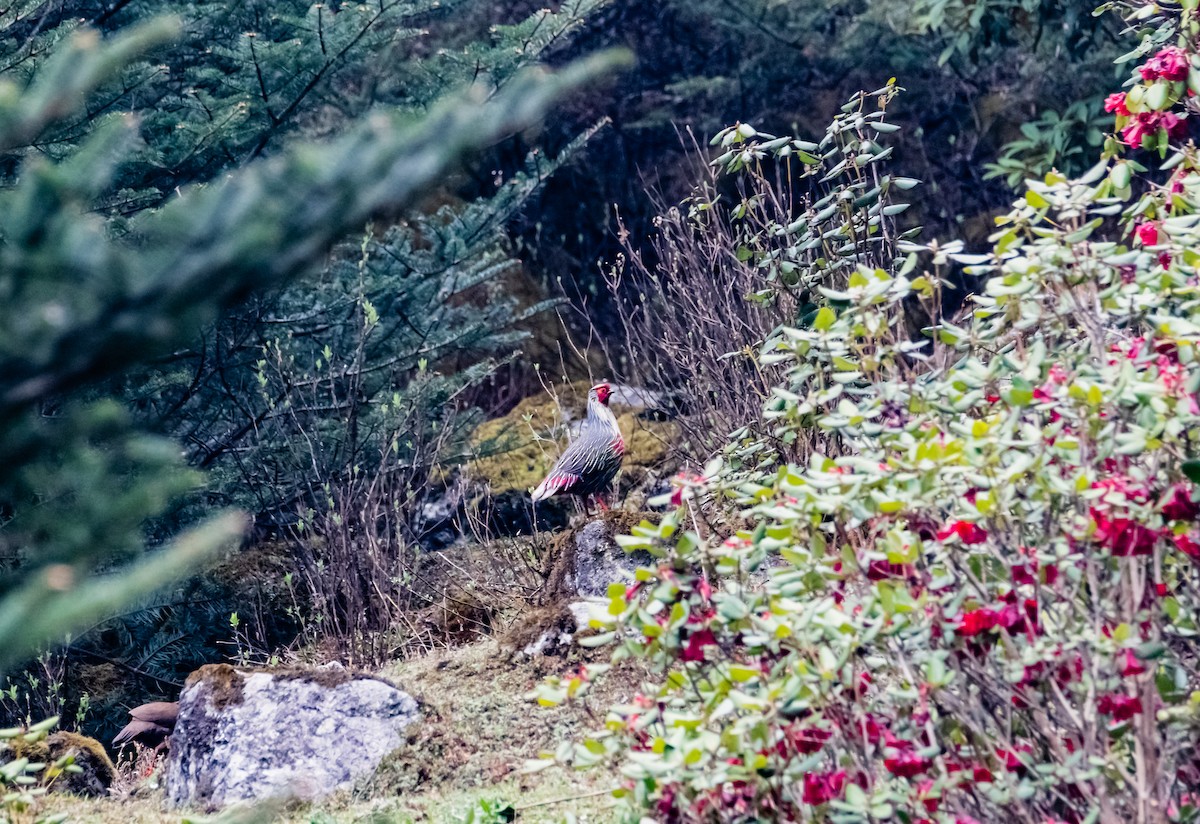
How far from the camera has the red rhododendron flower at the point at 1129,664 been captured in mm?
2316

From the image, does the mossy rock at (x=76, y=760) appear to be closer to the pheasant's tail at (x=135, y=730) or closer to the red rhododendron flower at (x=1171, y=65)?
the pheasant's tail at (x=135, y=730)

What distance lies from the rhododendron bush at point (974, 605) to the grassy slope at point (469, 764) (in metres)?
1.78

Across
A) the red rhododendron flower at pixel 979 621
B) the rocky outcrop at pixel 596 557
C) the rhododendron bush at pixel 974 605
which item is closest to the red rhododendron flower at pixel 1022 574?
the rhododendron bush at pixel 974 605

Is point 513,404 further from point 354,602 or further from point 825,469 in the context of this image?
point 825,469

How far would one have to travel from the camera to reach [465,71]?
877cm

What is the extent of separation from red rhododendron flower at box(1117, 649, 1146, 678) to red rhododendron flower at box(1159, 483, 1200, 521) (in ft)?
0.91

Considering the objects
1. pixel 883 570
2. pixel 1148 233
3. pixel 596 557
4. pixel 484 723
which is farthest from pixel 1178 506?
pixel 596 557

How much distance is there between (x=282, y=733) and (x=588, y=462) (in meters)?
2.50

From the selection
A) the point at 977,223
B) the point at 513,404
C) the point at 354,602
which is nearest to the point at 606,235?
the point at 513,404

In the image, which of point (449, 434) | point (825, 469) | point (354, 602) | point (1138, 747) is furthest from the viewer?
point (449, 434)

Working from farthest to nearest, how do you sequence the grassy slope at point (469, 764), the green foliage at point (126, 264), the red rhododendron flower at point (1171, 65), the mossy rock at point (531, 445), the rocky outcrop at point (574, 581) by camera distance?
the mossy rock at point (531, 445), the rocky outcrop at point (574, 581), the grassy slope at point (469, 764), the red rhododendron flower at point (1171, 65), the green foliage at point (126, 264)

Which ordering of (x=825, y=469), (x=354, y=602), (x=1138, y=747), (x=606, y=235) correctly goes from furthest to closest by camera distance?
(x=606, y=235), (x=354, y=602), (x=825, y=469), (x=1138, y=747)

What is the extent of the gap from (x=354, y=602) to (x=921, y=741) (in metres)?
4.58

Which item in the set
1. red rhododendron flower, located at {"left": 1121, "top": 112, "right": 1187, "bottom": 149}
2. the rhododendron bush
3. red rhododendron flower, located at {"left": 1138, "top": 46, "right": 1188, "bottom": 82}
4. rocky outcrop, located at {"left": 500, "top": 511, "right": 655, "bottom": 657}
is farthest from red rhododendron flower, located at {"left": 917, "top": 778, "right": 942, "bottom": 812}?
rocky outcrop, located at {"left": 500, "top": 511, "right": 655, "bottom": 657}
